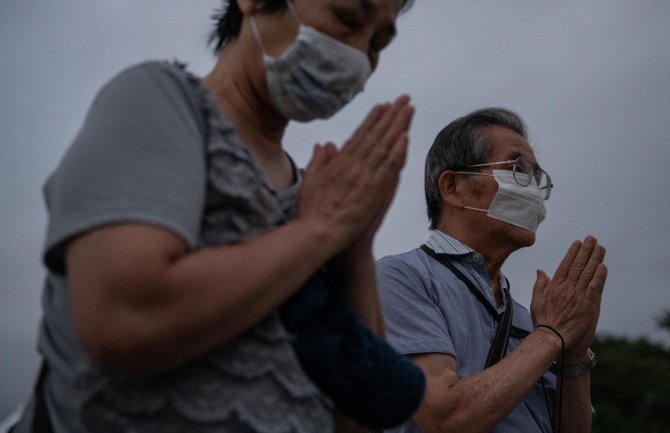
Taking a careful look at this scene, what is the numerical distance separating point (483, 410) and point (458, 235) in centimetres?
113

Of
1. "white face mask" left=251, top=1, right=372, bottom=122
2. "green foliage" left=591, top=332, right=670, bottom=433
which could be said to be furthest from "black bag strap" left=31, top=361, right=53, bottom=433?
"green foliage" left=591, top=332, right=670, bottom=433

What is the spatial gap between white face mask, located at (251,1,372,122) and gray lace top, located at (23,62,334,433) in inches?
9.3

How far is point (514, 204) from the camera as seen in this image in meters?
3.81

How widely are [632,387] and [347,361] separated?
9.17m

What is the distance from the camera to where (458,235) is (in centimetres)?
381

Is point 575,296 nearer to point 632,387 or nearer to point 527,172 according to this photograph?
point 527,172

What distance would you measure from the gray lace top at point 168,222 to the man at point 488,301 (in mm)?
1477

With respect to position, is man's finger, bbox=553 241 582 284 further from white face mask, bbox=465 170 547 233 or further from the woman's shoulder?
the woman's shoulder

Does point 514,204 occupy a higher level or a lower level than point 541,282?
higher

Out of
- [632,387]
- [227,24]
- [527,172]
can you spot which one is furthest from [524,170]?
[632,387]

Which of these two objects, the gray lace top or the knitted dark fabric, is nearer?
the gray lace top

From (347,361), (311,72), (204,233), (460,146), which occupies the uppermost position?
(311,72)

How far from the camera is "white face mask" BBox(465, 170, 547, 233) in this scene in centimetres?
379

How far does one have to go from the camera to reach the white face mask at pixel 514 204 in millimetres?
3785
